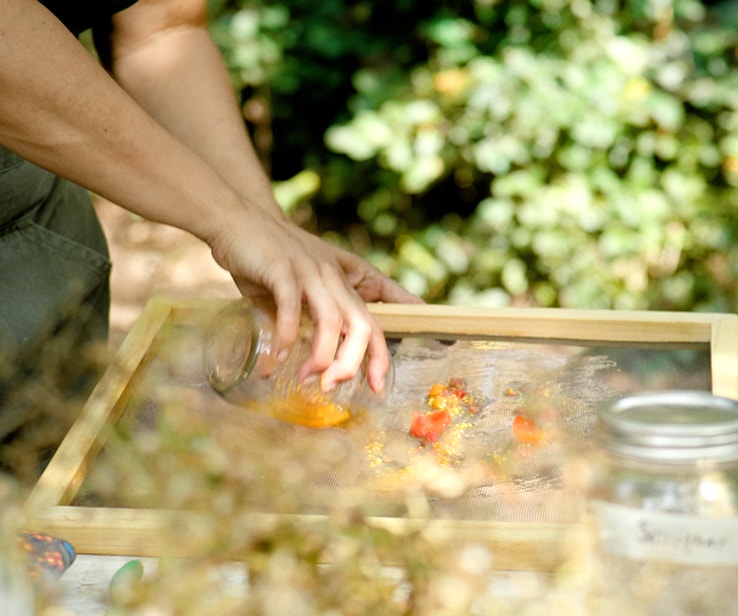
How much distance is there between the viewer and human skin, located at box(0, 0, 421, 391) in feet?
3.60

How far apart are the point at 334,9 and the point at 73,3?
180cm

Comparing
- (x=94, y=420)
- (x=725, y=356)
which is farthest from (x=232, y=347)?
(x=725, y=356)

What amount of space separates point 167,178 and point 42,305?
1.32 ft

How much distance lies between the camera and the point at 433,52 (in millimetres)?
3160

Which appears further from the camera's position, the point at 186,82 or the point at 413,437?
the point at 186,82

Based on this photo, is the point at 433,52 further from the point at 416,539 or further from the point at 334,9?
the point at 416,539

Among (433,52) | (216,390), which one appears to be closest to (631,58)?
(433,52)

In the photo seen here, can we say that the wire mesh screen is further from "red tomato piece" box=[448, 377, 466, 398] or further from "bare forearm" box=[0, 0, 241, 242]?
"bare forearm" box=[0, 0, 241, 242]

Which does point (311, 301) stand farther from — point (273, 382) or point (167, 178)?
point (167, 178)

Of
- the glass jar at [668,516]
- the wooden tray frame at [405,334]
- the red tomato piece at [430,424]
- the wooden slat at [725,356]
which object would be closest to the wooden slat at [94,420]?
the wooden tray frame at [405,334]

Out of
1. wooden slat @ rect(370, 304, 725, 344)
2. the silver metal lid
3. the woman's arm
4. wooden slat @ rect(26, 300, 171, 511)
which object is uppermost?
the silver metal lid

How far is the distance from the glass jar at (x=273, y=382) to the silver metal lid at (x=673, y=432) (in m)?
0.51

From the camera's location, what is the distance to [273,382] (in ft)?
3.98

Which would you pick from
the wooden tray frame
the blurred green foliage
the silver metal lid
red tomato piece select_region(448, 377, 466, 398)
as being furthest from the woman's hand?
the blurred green foliage
